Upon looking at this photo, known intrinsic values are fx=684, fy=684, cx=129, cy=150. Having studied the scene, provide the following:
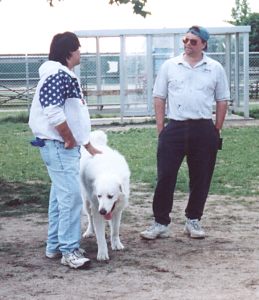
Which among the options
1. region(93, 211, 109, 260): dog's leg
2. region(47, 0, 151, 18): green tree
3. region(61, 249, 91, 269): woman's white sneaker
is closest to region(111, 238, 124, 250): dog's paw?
region(93, 211, 109, 260): dog's leg

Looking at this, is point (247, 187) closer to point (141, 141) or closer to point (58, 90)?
point (58, 90)

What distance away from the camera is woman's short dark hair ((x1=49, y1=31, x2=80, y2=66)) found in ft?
18.3

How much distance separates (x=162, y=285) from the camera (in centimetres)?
521

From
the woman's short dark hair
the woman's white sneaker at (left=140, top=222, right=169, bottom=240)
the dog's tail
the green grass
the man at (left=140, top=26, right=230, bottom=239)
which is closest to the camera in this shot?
the woman's short dark hair

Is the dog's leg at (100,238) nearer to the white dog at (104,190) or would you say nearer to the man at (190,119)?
the white dog at (104,190)

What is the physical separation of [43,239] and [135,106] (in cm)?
1365

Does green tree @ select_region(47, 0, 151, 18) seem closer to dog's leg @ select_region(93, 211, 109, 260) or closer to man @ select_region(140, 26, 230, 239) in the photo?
man @ select_region(140, 26, 230, 239)

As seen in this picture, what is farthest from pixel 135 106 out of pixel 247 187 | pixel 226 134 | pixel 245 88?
pixel 247 187

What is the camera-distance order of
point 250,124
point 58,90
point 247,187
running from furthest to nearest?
point 250,124, point 247,187, point 58,90

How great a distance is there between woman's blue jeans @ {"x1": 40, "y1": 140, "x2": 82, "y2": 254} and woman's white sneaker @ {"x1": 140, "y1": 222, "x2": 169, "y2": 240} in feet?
3.47

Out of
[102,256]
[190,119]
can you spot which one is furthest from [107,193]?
[190,119]

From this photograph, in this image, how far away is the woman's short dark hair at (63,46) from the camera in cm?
557

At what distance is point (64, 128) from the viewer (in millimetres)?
5430

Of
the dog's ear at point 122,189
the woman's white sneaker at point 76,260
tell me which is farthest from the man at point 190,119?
the woman's white sneaker at point 76,260
